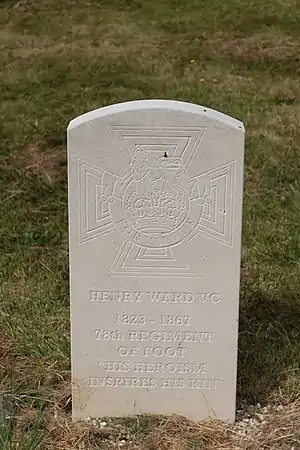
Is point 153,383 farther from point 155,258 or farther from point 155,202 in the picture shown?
point 155,202

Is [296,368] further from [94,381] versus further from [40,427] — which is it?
[40,427]

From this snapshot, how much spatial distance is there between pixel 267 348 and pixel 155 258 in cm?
99

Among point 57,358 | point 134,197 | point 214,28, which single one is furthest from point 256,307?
point 214,28

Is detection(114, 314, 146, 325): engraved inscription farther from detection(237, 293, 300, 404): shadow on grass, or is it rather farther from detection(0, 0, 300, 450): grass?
detection(237, 293, 300, 404): shadow on grass

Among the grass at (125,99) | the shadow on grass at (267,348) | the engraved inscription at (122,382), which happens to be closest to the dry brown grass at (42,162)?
the grass at (125,99)

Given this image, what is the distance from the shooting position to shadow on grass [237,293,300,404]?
3797 mm

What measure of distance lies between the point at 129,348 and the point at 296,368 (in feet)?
2.74

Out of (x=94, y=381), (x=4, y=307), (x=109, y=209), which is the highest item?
(x=109, y=209)

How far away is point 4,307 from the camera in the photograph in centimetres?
450

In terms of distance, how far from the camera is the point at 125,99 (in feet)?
28.4

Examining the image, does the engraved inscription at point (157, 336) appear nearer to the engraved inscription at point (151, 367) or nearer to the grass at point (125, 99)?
the engraved inscription at point (151, 367)

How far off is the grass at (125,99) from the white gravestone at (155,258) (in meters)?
0.17

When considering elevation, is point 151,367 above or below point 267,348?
above

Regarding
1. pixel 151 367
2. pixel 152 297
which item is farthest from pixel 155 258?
pixel 151 367
